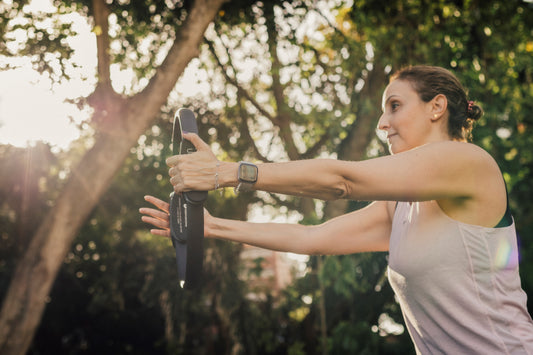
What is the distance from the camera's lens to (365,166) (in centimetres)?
167

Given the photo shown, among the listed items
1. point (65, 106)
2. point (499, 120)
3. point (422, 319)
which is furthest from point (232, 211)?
point (422, 319)

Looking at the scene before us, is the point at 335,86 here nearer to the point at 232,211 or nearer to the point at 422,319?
Result: the point at 232,211

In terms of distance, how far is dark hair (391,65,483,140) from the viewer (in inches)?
83.1

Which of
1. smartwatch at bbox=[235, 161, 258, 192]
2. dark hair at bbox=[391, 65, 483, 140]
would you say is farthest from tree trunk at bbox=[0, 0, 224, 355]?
smartwatch at bbox=[235, 161, 258, 192]

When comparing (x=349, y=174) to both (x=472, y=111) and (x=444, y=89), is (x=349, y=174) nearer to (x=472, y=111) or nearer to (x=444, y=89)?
(x=444, y=89)

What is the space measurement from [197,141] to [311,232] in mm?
1050

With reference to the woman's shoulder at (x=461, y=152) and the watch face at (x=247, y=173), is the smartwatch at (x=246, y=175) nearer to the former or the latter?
the watch face at (x=247, y=173)

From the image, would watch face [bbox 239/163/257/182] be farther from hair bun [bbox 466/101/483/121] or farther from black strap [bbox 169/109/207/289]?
hair bun [bbox 466/101/483/121]

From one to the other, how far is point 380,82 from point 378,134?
93cm

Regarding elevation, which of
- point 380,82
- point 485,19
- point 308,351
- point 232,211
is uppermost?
point 485,19

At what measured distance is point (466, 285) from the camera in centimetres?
185

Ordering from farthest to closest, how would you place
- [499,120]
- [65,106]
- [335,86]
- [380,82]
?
[335,86], [380,82], [499,120], [65,106]

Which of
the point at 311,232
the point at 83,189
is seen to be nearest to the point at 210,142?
the point at 83,189

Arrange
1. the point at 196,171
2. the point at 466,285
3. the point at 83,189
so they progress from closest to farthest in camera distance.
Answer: the point at 196,171
the point at 466,285
the point at 83,189
